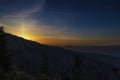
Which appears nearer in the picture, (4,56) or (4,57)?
(4,57)

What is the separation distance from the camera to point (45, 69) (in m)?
84.9

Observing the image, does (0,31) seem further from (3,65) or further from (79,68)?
(79,68)

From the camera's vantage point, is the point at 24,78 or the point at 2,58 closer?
the point at 24,78

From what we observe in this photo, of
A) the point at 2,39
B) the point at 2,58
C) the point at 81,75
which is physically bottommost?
the point at 81,75

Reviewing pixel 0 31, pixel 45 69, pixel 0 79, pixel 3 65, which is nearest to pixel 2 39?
pixel 0 31

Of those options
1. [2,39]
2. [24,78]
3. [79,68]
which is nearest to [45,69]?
[79,68]

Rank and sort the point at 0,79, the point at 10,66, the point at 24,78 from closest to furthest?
the point at 0,79 < the point at 24,78 < the point at 10,66

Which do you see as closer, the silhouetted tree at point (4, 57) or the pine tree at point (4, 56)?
the silhouetted tree at point (4, 57)

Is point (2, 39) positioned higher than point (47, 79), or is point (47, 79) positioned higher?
point (2, 39)

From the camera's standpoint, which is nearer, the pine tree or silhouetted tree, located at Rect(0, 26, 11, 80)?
silhouetted tree, located at Rect(0, 26, 11, 80)

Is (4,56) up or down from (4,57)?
up

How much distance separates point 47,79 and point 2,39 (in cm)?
1080

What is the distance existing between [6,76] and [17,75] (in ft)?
8.95

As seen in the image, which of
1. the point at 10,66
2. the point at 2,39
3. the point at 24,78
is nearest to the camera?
the point at 24,78
